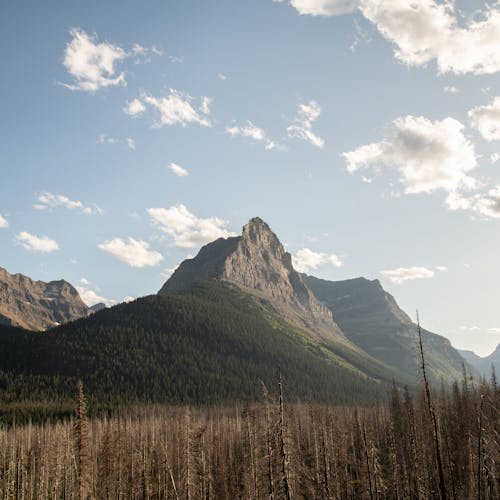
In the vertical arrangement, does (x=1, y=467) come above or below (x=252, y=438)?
below

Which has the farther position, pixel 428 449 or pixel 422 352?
pixel 428 449

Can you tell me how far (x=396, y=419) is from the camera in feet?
388

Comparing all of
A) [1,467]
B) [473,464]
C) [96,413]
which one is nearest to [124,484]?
[1,467]

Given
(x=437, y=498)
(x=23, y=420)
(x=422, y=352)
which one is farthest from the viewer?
(x=23, y=420)

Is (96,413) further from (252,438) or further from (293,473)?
(293,473)

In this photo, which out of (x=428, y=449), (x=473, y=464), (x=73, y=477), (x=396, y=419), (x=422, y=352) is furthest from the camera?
(x=396, y=419)

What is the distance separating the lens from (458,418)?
9356cm

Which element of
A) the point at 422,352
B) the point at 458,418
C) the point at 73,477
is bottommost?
the point at 73,477

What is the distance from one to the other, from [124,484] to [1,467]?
120 feet

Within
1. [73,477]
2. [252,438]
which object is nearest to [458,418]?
[252,438]

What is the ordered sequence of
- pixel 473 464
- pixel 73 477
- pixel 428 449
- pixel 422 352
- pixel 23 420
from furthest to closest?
pixel 23 420 → pixel 428 449 → pixel 73 477 → pixel 473 464 → pixel 422 352

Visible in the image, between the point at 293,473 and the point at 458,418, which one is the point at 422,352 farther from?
the point at 458,418

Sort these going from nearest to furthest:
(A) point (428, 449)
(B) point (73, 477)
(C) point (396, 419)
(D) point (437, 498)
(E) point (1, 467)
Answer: (D) point (437, 498) → (B) point (73, 477) → (A) point (428, 449) → (E) point (1, 467) → (C) point (396, 419)

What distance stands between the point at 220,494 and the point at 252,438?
2432cm
